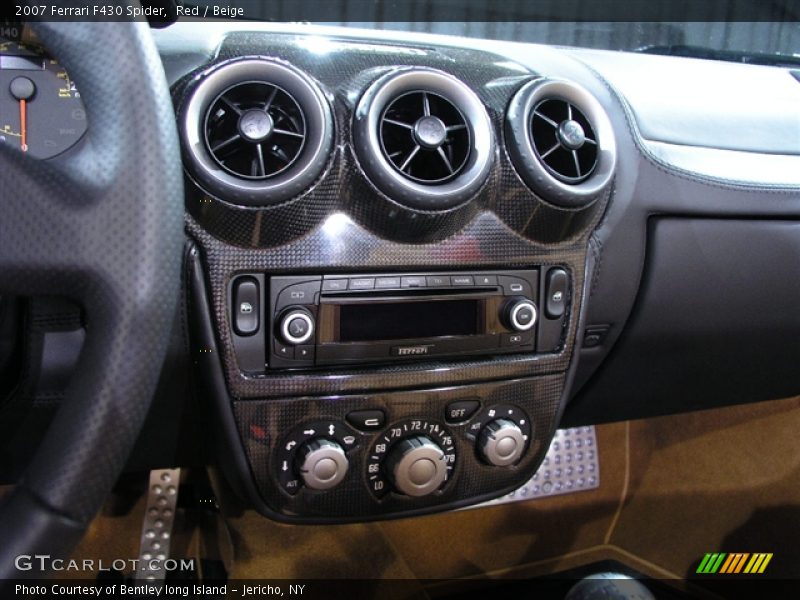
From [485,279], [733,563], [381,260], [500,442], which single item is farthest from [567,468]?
[381,260]

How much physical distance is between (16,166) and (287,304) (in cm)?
39

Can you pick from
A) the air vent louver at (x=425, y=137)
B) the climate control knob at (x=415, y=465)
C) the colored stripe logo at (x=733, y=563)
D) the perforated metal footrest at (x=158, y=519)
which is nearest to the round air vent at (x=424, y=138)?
the air vent louver at (x=425, y=137)

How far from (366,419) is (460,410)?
0.45ft

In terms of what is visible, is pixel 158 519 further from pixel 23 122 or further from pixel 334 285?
pixel 23 122

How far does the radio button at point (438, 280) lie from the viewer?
3.11 feet

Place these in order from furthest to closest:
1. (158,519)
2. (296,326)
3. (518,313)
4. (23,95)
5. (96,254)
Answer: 1. (158,519)
2. (518,313)
3. (296,326)
4. (23,95)
5. (96,254)

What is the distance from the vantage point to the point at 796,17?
2.07 metres

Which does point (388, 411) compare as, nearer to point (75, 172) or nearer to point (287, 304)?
point (287, 304)

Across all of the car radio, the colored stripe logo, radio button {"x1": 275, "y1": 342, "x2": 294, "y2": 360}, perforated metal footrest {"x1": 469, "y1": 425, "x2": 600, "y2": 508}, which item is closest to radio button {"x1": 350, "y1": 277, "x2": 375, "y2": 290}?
the car radio

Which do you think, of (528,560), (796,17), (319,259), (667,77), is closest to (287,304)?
(319,259)

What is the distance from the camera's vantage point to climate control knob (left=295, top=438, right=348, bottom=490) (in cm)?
92

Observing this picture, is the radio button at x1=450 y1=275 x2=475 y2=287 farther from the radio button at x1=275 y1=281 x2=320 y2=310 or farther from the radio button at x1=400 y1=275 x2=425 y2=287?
the radio button at x1=275 y1=281 x2=320 y2=310

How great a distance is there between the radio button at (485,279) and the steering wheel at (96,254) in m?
0.48

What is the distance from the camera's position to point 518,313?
3.29 feet
